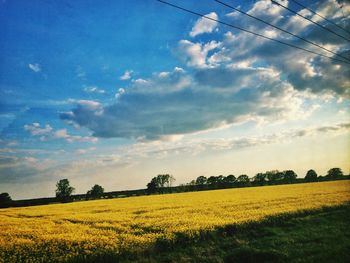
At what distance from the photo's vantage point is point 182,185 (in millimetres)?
113562

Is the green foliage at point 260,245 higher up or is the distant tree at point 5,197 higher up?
the distant tree at point 5,197

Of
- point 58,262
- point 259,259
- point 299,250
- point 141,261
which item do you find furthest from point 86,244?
point 299,250

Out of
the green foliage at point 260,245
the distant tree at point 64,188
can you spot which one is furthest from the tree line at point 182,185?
the green foliage at point 260,245

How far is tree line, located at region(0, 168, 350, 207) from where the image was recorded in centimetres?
9494

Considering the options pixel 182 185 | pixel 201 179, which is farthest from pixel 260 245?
pixel 201 179

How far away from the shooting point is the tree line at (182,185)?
311ft

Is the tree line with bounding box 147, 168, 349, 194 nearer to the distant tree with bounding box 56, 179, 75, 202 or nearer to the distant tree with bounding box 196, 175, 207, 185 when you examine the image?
the distant tree with bounding box 196, 175, 207, 185

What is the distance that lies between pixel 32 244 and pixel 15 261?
265cm

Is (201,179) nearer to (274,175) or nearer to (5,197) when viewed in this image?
(274,175)

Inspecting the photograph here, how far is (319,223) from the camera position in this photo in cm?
1883

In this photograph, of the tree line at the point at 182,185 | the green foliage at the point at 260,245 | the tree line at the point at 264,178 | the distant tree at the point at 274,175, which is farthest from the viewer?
the distant tree at the point at 274,175

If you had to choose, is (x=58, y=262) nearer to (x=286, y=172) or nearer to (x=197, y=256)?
(x=197, y=256)

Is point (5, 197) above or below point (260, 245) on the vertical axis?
above

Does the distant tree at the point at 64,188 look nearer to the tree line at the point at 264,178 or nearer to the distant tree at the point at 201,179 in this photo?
the tree line at the point at 264,178
